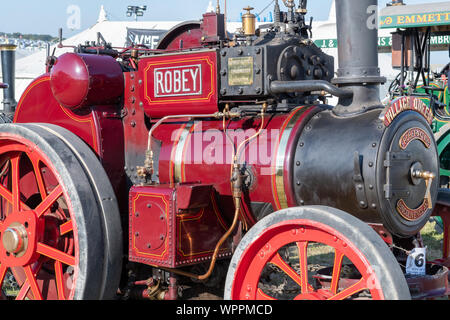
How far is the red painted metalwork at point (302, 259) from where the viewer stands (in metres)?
2.40

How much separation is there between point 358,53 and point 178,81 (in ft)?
3.01

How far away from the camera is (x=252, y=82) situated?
306 centimetres

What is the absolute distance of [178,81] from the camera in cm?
326

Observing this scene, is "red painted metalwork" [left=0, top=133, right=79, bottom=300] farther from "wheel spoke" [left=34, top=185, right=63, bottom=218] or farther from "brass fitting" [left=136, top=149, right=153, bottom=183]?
"brass fitting" [left=136, top=149, right=153, bottom=183]

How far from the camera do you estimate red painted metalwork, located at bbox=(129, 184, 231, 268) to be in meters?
3.00

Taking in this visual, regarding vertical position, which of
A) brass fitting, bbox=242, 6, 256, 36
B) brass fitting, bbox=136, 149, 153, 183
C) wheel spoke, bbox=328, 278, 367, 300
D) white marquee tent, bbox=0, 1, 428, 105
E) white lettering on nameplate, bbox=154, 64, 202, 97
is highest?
white marquee tent, bbox=0, 1, 428, 105

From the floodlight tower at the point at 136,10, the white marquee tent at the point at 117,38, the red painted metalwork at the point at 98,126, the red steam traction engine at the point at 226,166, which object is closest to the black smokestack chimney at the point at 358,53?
the red steam traction engine at the point at 226,166

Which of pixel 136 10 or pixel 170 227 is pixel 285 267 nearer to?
pixel 170 227

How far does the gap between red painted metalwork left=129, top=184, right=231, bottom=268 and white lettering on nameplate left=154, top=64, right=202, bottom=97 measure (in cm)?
51

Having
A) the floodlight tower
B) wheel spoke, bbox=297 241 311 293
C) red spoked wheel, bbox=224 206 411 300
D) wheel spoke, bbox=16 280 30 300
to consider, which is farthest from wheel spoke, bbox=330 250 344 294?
the floodlight tower

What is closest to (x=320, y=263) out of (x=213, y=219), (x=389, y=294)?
(x=213, y=219)

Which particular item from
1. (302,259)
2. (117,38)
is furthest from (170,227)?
(117,38)
